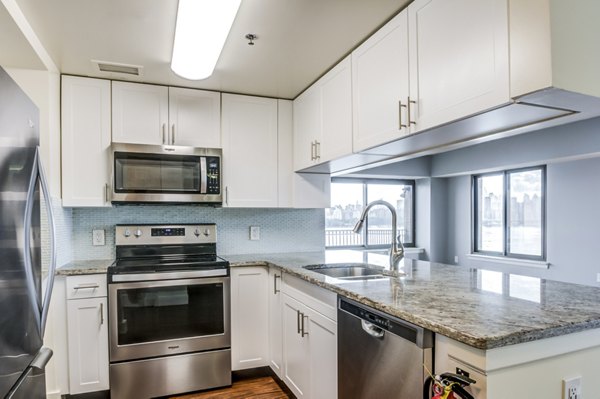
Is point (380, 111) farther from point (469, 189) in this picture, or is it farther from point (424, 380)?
point (469, 189)

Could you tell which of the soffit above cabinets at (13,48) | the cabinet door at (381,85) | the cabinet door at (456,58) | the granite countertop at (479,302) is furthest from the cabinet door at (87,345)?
the cabinet door at (456,58)

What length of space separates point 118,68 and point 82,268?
1386mm

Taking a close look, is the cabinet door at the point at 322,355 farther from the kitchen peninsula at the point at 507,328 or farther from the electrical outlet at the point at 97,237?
the electrical outlet at the point at 97,237

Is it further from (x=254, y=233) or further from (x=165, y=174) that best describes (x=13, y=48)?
(x=254, y=233)

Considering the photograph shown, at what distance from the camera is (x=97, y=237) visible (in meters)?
2.91

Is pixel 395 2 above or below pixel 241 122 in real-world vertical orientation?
above

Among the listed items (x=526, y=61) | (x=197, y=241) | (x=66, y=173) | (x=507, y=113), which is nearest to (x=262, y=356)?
(x=197, y=241)

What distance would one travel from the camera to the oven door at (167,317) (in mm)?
2449

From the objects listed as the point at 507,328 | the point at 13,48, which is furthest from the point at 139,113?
the point at 507,328

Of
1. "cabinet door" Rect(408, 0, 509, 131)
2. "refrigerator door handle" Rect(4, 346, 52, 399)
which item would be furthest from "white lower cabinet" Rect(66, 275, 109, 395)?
"cabinet door" Rect(408, 0, 509, 131)

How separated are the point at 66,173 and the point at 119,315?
42.9 inches

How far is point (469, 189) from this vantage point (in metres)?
5.74

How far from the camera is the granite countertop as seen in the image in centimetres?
105

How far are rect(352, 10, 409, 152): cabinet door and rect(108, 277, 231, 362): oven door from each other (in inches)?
58.0
